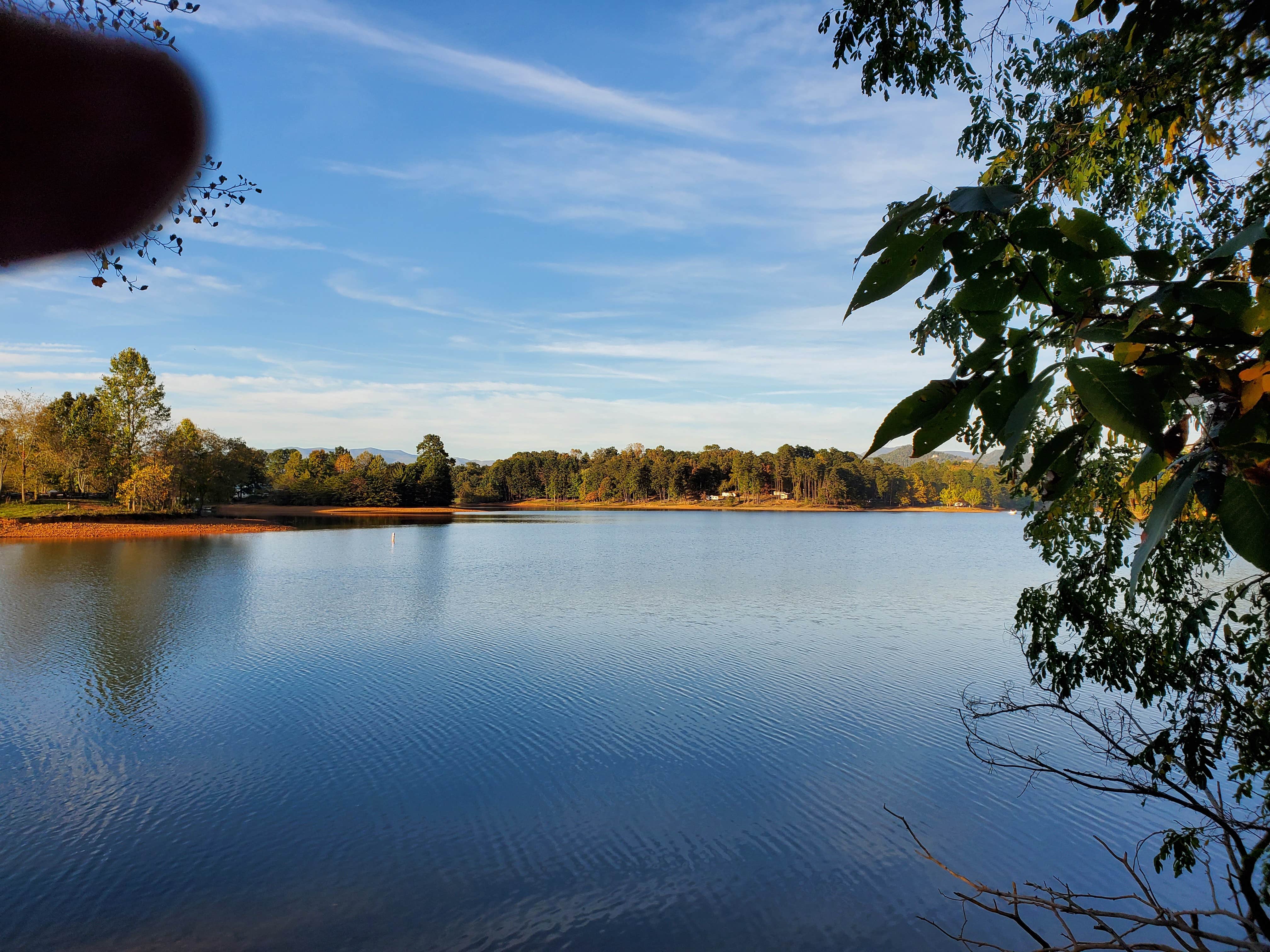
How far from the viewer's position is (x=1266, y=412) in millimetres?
511

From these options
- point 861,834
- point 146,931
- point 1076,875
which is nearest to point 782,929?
point 861,834

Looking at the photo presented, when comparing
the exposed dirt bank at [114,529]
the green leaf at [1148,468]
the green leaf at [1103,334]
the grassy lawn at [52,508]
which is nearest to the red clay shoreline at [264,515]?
the exposed dirt bank at [114,529]

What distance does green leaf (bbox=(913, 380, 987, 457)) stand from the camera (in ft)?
1.51

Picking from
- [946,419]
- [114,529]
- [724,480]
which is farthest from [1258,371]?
[724,480]

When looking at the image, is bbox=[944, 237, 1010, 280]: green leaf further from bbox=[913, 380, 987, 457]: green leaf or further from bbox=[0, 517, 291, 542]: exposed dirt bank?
bbox=[0, 517, 291, 542]: exposed dirt bank

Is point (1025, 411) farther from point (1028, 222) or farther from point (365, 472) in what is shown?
point (365, 472)

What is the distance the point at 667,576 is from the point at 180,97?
67.3ft

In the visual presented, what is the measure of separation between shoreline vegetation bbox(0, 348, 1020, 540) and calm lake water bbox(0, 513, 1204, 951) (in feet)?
10.6

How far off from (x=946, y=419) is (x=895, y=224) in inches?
6.6

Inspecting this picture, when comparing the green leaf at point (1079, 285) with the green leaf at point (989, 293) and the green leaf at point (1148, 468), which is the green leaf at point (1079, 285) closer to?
the green leaf at point (989, 293)

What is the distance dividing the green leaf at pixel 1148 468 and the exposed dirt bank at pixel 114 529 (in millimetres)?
38661

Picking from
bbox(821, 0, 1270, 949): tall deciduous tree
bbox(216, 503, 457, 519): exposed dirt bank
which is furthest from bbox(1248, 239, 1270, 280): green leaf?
bbox(216, 503, 457, 519): exposed dirt bank

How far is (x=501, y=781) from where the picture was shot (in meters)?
7.05

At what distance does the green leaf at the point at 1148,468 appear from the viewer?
2.02 feet
